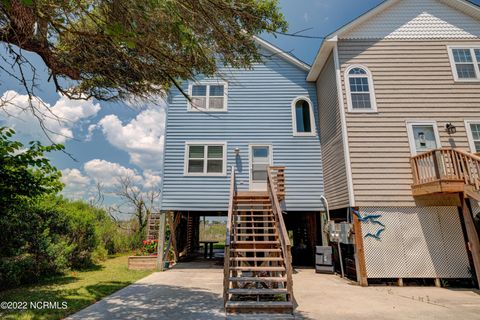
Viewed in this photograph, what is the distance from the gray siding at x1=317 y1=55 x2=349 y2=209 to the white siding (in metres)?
1.65

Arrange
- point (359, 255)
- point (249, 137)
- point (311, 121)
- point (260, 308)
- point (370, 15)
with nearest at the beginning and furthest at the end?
point (260, 308) < point (359, 255) < point (370, 15) < point (249, 137) < point (311, 121)

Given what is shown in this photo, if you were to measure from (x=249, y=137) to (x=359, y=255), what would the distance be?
5636 mm

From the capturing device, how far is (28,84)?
3.02 meters

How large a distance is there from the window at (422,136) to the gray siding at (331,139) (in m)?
2.17

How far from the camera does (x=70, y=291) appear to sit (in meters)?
5.74

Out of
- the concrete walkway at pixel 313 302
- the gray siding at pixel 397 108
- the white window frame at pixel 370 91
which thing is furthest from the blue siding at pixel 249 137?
the concrete walkway at pixel 313 302

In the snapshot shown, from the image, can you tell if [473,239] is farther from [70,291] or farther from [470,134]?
[70,291]

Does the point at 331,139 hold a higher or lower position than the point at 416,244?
higher

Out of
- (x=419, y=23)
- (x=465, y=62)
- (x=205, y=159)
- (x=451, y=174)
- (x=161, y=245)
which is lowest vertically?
(x=161, y=245)

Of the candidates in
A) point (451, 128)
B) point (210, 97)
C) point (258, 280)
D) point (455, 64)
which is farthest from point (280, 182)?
point (455, 64)

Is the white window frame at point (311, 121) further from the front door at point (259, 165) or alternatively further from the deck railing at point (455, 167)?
the deck railing at point (455, 167)

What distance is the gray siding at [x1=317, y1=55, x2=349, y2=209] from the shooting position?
8.26 metres

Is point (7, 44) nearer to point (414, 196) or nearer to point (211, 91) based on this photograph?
point (211, 91)

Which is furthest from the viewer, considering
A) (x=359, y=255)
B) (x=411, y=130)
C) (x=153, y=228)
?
(x=153, y=228)
